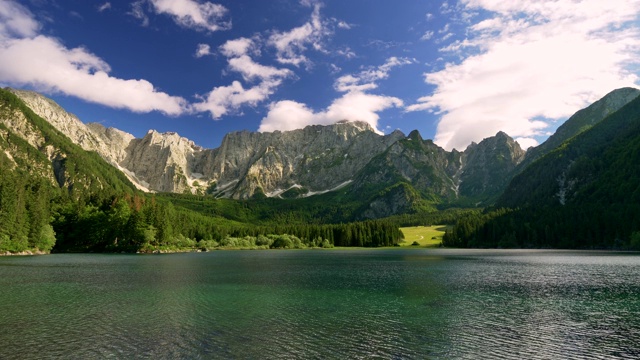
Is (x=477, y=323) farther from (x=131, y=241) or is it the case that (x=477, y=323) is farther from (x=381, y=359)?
(x=131, y=241)

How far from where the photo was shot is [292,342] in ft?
98.2

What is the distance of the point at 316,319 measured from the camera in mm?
38594

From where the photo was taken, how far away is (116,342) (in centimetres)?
2988

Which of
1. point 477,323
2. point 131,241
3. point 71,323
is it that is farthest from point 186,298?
point 131,241

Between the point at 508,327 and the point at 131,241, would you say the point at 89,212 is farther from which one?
the point at 508,327

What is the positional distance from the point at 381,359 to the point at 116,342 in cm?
2056

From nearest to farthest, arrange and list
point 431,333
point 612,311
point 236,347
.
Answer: point 236,347 → point 431,333 → point 612,311

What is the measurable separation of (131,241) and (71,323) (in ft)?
494

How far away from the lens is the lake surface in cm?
2795

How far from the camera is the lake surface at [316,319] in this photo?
2795 cm

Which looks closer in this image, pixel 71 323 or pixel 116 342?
pixel 116 342

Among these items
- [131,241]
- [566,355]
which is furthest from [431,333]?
[131,241]

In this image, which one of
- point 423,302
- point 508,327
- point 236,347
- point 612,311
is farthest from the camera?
point 423,302

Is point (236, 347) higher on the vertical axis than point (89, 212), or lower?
lower
